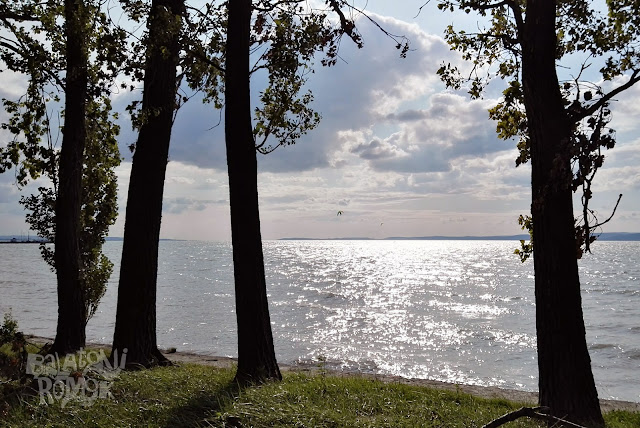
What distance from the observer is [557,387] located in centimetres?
725

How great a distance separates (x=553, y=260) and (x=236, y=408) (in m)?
4.46

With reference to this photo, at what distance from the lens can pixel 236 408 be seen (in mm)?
5781

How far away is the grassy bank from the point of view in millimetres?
5617

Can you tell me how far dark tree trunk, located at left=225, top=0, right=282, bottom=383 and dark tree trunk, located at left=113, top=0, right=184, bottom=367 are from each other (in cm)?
231

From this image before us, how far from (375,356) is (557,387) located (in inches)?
660

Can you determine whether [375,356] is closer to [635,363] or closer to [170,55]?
[635,363]

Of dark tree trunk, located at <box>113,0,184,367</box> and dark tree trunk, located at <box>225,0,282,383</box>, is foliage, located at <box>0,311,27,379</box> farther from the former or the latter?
dark tree trunk, located at <box>225,0,282,383</box>

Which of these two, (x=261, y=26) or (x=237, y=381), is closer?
(x=237, y=381)

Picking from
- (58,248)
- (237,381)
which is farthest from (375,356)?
(237,381)

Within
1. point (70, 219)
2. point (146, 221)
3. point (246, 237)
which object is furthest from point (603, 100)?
point (70, 219)

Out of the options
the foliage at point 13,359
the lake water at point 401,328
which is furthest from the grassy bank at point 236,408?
the lake water at point 401,328

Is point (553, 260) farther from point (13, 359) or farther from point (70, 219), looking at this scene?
point (70, 219)

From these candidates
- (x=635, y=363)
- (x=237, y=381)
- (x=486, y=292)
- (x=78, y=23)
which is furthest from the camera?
(x=486, y=292)

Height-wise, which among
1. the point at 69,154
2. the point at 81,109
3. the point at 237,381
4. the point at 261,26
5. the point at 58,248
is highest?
the point at 261,26
